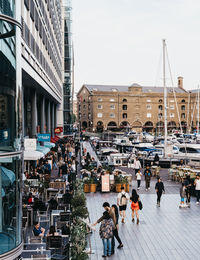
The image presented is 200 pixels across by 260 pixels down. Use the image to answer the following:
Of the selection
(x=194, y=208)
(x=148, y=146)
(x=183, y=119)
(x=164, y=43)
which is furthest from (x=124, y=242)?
(x=183, y=119)

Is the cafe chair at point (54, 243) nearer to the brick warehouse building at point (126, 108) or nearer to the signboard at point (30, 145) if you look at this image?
the signboard at point (30, 145)

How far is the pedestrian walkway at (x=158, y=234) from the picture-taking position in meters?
10.7

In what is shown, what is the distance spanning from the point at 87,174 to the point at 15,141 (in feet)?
56.2

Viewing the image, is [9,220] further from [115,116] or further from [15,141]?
[115,116]

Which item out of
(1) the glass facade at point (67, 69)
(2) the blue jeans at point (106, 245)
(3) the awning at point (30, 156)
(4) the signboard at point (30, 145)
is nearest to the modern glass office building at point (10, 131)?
(2) the blue jeans at point (106, 245)

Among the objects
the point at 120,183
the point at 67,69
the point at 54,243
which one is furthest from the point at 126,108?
the point at 54,243

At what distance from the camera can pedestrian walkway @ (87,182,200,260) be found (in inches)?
422

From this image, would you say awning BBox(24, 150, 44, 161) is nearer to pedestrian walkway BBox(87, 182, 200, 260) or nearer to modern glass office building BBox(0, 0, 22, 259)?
pedestrian walkway BBox(87, 182, 200, 260)

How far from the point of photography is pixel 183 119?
108m

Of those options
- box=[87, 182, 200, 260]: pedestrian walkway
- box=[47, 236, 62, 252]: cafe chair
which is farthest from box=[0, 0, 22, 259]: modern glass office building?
box=[87, 182, 200, 260]: pedestrian walkway

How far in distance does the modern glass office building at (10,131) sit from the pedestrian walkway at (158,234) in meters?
5.04

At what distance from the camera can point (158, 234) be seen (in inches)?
503

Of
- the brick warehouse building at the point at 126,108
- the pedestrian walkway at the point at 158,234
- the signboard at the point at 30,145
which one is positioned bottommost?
the pedestrian walkway at the point at 158,234

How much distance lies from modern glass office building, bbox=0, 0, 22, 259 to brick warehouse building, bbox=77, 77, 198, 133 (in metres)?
95.4
